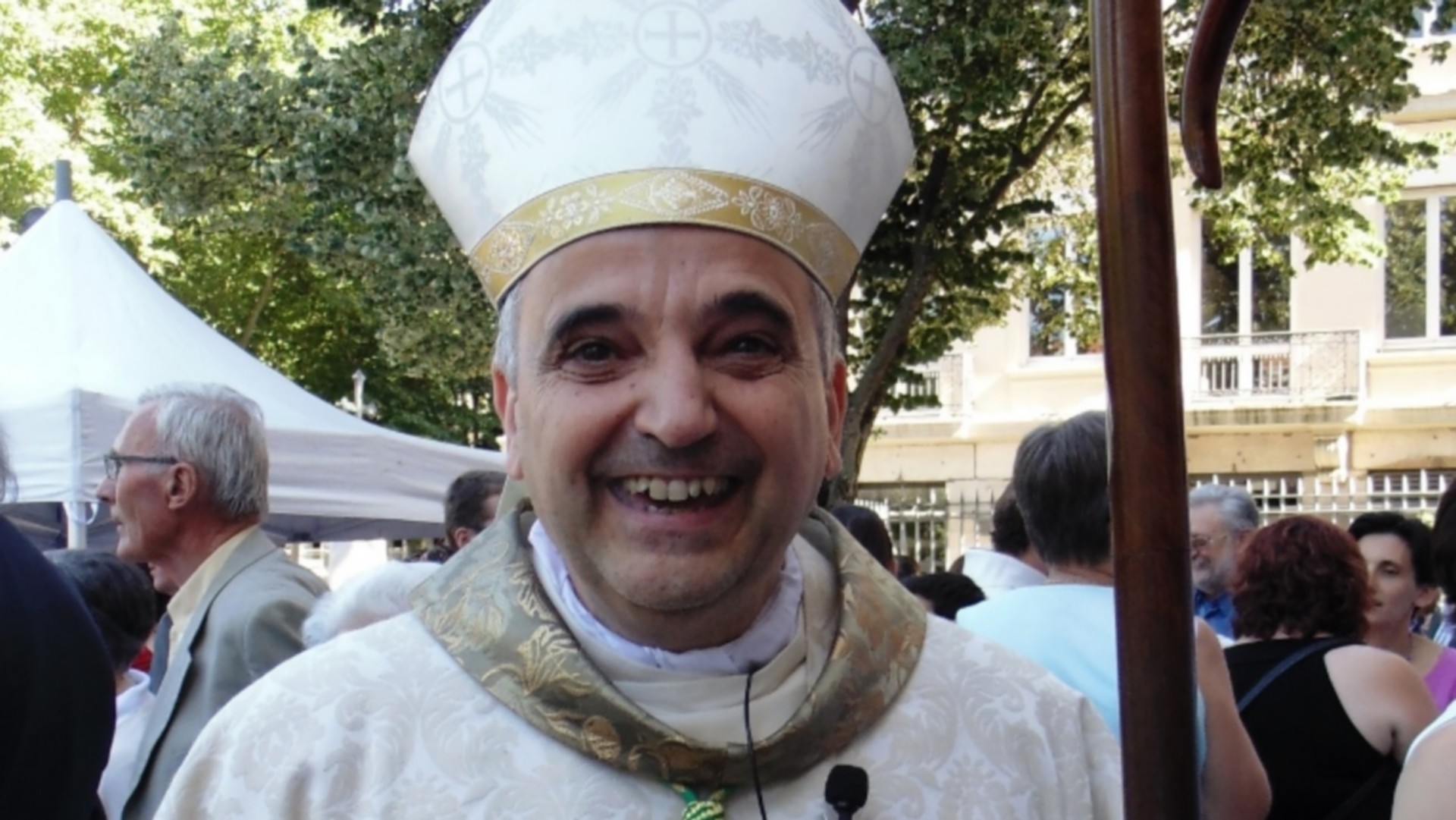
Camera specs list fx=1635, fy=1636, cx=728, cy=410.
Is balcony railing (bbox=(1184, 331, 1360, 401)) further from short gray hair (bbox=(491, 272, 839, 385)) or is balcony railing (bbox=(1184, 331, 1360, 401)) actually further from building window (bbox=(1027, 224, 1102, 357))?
short gray hair (bbox=(491, 272, 839, 385))

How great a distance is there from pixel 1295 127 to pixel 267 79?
23.0 ft

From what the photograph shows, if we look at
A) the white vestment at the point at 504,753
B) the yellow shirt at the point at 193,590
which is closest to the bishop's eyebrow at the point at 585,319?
the white vestment at the point at 504,753

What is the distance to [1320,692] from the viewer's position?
364cm

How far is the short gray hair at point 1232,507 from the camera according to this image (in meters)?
5.57

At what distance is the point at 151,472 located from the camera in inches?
150

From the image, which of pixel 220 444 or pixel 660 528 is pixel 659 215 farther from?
pixel 220 444

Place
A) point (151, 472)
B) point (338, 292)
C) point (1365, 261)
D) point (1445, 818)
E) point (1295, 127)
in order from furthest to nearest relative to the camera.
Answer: point (338, 292)
point (1365, 261)
point (1295, 127)
point (151, 472)
point (1445, 818)

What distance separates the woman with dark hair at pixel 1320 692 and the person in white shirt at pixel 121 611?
2552mm

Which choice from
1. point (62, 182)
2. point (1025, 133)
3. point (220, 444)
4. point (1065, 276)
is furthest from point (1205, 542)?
point (1065, 276)

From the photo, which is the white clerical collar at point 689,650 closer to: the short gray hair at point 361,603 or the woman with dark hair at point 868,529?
the short gray hair at point 361,603

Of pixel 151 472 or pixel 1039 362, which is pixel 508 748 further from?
pixel 1039 362

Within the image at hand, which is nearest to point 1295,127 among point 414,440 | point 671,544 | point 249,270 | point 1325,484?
point 414,440

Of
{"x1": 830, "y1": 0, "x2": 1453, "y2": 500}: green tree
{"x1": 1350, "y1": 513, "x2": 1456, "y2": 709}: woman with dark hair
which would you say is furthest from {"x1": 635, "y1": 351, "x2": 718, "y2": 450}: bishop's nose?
{"x1": 830, "y1": 0, "x2": 1453, "y2": 500}: green tree

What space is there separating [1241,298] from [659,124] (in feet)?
69.6
